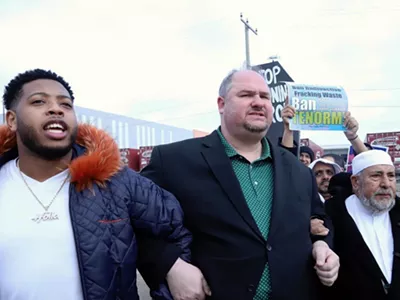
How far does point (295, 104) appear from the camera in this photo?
367 centimetres

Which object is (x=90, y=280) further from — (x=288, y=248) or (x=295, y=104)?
(x=295, y=104)

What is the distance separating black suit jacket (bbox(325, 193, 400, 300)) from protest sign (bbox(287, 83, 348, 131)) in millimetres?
1210

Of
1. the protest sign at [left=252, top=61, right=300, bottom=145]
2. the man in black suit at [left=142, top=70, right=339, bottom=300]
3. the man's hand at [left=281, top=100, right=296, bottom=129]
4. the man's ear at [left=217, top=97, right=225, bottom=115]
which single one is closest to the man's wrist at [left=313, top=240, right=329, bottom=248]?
the man in black suit at [left=142, top=70, right=339, bottom=300]

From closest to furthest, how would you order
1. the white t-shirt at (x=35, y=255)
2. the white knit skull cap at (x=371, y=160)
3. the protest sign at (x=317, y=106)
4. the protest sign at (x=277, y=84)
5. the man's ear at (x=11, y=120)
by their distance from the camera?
the white t-shirt at (x=35, y=255), the man's ear at (x=11, y=120), the white knit skull cap at (x=371, y=160), the protest sign at (x=317, y=106), the protest sign at (x=277, y=84)

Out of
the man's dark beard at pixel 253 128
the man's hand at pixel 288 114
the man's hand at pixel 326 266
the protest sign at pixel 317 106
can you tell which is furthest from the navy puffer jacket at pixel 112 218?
the protest sign at pixel 317 106

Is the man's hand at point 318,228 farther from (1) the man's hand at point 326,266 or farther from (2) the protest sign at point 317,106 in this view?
(2) the protest sign at point 317,106

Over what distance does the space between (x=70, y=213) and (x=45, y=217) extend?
0.34 feet

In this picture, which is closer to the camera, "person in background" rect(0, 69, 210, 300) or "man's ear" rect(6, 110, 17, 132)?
"person in background" rect(0, 69, 210, 300)

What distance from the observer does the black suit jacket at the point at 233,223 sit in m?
1.89

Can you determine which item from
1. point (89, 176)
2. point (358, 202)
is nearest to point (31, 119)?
point (89, 176)

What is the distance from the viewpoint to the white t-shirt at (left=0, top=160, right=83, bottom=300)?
5.10 feet

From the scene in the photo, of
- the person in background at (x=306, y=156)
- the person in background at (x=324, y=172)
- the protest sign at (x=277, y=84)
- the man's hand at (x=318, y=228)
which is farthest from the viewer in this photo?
the protest sign at (x=277, y=84)

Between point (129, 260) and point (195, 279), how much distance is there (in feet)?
1.13

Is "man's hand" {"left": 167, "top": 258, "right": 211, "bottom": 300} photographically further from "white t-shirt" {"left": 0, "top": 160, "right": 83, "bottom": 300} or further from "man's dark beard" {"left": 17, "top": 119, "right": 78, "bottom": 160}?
"man's dark beard" {"left": 17, "top": 119, "right": 78, "bottom": 160}
